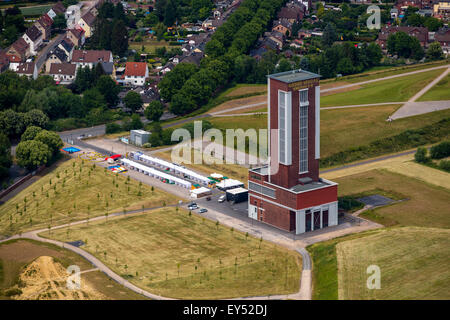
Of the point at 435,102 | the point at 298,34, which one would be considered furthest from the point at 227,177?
the point at 298,34

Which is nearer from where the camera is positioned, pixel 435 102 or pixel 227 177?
pixel 227 177

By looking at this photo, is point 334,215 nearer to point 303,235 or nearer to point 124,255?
point 303,235

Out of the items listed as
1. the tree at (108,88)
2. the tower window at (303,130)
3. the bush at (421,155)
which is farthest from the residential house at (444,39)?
the tower window at (303,130)

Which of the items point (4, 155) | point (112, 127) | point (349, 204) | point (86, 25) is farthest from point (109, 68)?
point (349, 204)

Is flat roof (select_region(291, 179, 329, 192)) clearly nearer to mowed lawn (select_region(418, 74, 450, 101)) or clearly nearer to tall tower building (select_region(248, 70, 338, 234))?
tall tower building (select_region(248, 70, 338, 234))

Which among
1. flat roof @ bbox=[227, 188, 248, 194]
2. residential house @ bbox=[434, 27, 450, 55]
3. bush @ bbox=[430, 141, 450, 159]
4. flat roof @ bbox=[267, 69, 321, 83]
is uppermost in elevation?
flat roof @ bbox=[267, 69, 321, 83]

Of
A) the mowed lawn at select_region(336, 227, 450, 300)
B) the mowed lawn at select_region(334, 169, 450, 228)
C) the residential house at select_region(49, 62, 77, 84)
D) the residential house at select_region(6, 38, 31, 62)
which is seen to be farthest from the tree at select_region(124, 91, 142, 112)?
the mowed lawn at select_region(336, 227, 450, 300)

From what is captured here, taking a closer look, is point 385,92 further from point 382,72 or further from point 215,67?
point 215,67
